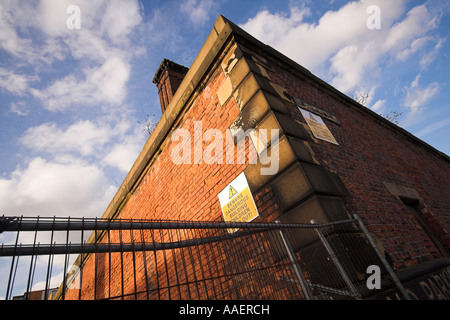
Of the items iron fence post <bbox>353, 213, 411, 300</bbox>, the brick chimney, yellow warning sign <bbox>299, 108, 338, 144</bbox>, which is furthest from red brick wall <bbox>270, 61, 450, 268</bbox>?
the brick chimney

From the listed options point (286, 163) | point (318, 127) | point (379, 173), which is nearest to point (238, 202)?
point (286, 163)

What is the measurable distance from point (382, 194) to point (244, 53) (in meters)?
3.17

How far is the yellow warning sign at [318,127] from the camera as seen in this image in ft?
11.4

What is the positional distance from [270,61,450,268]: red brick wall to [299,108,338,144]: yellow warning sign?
14 cm

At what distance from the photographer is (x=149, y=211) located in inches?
207

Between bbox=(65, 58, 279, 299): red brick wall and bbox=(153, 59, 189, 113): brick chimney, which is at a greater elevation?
bbox=(153, 59, 189, 113): brick chimney

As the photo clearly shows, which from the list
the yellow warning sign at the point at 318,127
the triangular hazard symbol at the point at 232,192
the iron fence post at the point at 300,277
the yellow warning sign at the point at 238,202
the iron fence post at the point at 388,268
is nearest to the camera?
the iron fence post at the point at 300,277

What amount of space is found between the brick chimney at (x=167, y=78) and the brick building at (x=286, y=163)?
98.7 inches

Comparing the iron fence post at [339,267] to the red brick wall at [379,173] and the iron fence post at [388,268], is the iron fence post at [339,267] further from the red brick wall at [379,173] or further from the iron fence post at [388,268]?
the red brick wall at [379,173]

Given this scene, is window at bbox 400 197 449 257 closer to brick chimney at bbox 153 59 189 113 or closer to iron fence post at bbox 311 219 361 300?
iron fence post at bbox 311 219 361 300

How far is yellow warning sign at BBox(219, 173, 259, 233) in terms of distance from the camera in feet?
9.54

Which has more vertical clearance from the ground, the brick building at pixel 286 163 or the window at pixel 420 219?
the brick building at pixel 286 163

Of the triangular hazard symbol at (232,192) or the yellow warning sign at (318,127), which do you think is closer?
the triangular hazard symbol at (232,192)

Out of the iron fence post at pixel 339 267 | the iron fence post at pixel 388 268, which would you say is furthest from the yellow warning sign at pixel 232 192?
the iron fence post at pixel 388 268
